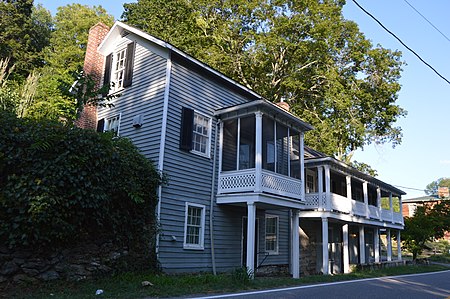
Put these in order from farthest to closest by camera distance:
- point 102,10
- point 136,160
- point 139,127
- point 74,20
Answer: point 102,10, point 74,20, point 139,127, point 136,160

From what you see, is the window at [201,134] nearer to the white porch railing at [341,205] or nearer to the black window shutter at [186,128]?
the black window shutter at [186,128]

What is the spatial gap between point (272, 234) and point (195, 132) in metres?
6.36

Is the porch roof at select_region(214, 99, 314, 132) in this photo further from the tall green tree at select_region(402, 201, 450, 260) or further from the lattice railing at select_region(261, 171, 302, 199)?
the tall green tree at select_region(402, 201, 450, 260)

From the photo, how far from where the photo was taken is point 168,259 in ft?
39.0

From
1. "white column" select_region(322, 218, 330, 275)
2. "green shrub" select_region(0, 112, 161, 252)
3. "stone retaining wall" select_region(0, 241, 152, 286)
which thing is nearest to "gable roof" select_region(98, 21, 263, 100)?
"green shrub" select_region(0, 112, 161, 252)

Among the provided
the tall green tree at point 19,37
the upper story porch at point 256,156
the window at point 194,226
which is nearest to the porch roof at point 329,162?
the upper story porch at point 256,156

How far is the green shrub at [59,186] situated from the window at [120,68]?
509 centimetres

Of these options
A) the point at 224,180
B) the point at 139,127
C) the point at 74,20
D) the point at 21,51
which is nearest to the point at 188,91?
the point at 139,127

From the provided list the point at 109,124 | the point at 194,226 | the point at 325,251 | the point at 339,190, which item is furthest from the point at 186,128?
the point at 339,190

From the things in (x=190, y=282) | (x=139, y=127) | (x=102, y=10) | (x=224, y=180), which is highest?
(x=102, y=10)

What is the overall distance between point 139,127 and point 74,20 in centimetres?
2433

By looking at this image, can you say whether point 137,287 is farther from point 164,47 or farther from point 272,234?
point 272,234

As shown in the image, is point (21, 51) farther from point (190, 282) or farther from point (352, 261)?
point (352, 261)

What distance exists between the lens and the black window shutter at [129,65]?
14742mm
